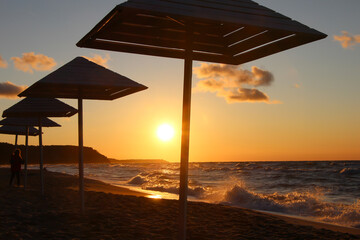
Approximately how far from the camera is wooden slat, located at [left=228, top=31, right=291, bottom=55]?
4276 mm

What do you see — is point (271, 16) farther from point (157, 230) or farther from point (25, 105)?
point (25, 105)

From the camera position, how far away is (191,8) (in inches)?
140

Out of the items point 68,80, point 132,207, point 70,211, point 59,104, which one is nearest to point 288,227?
point 132,207

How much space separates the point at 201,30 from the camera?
193 inches

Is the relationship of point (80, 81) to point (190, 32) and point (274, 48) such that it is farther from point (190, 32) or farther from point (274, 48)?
point (274, 48)

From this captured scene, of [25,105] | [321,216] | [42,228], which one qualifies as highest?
[25,105]

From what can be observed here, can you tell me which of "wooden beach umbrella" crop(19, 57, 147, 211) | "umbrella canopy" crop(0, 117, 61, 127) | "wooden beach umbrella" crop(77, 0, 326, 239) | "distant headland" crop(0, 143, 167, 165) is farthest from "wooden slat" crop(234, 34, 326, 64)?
"distant headland" crop(0, 143, 167, 165)

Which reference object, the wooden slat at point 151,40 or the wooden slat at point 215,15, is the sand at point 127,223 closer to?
the wooden slat at point 151,40

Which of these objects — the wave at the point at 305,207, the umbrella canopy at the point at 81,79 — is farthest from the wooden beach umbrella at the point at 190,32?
the wave at the point at 305,207

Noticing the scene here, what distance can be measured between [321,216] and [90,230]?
9.36 meters

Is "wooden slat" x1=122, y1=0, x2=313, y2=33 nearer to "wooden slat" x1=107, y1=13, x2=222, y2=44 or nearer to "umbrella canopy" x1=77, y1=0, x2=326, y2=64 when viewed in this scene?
"umbrella canopy" x1=77, y1=0, x2=326, y2=64

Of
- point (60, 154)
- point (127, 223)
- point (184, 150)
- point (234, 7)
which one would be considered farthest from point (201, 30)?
point (60, 154)

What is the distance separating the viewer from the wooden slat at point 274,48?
416 cm

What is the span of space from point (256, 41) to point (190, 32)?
92 cm
